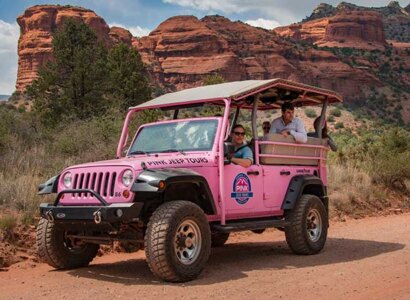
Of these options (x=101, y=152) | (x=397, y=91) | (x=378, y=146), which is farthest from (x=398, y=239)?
(x=397, y=91)

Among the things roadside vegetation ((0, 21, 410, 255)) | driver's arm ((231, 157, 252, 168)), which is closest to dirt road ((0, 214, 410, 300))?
driver's arm ((231, 157, 252, 168))

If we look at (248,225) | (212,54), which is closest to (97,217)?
(248,225)

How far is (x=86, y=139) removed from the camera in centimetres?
1666

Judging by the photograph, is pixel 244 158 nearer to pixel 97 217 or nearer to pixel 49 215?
pixel 97 217

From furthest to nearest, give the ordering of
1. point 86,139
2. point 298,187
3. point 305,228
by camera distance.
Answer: point 86,139 < point 298,187 < point 305,228

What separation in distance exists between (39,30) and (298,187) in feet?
353

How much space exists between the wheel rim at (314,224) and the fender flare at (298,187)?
419 millimetres

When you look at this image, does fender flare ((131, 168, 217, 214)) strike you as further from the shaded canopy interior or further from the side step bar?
the shaded canopy interior

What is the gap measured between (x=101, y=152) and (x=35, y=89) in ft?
51.8

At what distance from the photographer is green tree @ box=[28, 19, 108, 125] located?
27641 millimetres

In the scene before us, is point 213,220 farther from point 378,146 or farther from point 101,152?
point 378,146

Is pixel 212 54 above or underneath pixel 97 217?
above

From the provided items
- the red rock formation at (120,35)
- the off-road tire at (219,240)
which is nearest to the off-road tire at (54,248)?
the off-road tire at (219,240)

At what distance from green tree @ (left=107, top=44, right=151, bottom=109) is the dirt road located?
73.2 feet
